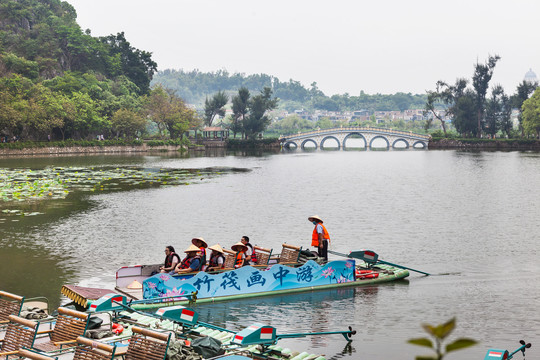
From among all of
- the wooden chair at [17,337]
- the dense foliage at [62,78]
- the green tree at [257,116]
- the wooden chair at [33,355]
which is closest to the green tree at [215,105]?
the green tree at [257,116]

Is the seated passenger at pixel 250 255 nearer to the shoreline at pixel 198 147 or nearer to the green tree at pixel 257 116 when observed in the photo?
the shoreline at pixel 198 147

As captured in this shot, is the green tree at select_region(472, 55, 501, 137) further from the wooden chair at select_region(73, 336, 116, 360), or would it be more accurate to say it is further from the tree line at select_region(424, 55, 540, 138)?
the wooden chair at select_region(73, 336, 116, 360)

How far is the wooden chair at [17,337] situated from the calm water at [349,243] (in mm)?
5891

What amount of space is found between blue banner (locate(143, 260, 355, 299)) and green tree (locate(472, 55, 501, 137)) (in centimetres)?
11273

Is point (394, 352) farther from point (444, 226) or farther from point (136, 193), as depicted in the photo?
point (136, 193)

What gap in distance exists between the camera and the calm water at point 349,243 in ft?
52.0

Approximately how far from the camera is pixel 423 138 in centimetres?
13088

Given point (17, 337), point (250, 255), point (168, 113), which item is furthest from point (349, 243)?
point (168, 113)

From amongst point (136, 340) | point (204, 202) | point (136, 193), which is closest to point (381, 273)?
point (136, 340)

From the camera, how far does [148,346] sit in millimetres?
10000

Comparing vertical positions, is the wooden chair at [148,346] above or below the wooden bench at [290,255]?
above

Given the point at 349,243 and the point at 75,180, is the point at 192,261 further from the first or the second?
the point at 75,180

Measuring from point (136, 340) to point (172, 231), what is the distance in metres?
19.0

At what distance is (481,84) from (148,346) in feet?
405
